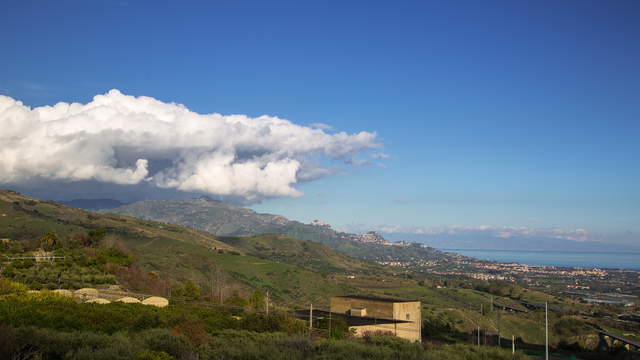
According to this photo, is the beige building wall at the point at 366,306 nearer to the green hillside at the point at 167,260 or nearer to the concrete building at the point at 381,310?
the concrete building at the point at 381,310

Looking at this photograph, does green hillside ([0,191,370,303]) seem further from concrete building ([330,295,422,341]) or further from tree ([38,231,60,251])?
concrete building ([330,295,422,341])

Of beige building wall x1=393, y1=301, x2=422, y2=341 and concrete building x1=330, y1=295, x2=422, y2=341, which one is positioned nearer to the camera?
beige building wall x1=393, y1=301, x2=422, y2=341

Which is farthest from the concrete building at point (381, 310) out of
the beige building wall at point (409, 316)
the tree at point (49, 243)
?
the tree at point (49, 243)

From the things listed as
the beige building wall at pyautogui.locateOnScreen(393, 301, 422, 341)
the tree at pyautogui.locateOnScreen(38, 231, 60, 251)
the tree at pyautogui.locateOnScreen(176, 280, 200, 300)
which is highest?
the tree at pyautogui.locateOnScreen(38, 231, 60, 251)

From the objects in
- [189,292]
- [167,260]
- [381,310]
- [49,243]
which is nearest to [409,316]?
[381,310]

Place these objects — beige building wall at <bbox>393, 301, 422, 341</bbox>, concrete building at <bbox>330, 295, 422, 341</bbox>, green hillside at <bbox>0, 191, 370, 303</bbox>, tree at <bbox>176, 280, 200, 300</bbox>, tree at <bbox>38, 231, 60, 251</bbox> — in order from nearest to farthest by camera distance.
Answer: beige building wall at <bbox>393, 301, 422, 341</bbox> < concrete building at <bbox>330, 295, 422, 341</bbox> < tree at <bbox>176, 280, 200, 300</bbox> < tree at <bbox>38, 231, 60, 251</bbox> < green hillside at <bbox>0, 191, 370, 303</bbox>

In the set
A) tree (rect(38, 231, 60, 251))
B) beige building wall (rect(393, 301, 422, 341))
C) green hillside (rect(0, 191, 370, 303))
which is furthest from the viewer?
green hillside (rect(0, 191, 370, 303))

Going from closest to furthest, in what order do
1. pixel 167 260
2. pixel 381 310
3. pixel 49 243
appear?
pixel 381 310
pixel 49 243
pixel 167 260

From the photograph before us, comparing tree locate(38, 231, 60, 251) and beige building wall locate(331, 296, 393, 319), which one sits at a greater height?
tree locate(38, 231, 60, 251)

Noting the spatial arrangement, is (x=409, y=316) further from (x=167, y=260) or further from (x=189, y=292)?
(x=167, y=260)

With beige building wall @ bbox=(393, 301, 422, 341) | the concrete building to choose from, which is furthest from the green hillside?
beige building wall @ bbox=(393, 301, 422, 341)

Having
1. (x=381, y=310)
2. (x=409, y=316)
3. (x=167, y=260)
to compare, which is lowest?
(x=409, y=316)

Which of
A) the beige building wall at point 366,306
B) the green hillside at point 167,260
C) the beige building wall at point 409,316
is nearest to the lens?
the beige building wall at point 409,316

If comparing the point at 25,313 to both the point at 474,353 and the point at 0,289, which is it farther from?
the point at 474,353
